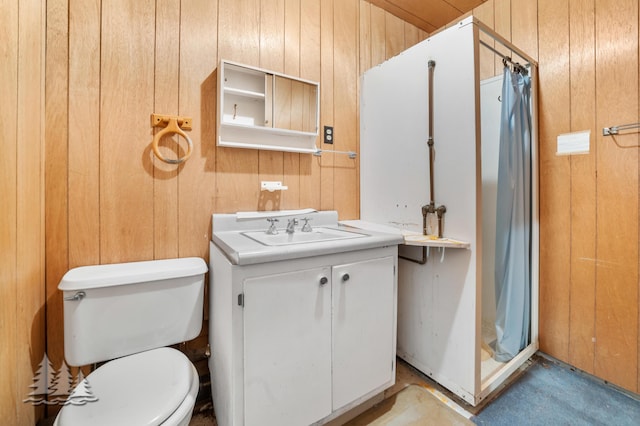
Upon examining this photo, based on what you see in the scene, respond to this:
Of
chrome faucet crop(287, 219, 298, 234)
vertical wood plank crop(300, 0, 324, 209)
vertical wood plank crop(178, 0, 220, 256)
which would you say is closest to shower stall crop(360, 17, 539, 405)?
vertical wood plank crop(300, 0, 324, 209)

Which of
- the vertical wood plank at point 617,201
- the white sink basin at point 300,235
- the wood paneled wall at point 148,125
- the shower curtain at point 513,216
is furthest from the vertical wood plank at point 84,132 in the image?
the vertical wood plank at point 617,201

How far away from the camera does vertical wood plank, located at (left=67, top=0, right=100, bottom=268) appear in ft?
3.74

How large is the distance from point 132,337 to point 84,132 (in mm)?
888

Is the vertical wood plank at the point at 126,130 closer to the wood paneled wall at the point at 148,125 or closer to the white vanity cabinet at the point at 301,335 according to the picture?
the wood paneled wall at the point at 148,125

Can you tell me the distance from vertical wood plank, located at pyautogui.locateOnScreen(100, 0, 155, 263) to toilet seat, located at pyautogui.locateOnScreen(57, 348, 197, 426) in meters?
0.47

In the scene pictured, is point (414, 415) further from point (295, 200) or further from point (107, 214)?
point (107, 214)

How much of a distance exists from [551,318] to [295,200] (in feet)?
5.85

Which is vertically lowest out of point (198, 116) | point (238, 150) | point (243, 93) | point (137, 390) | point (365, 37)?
point (137, 390)

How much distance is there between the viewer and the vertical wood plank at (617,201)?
1.38 m

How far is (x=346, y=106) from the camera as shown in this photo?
72.9 inches

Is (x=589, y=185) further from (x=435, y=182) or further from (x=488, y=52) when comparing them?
(x=488, y=52)

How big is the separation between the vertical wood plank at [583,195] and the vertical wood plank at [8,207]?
100 inches

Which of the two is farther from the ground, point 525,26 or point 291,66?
point 525,26

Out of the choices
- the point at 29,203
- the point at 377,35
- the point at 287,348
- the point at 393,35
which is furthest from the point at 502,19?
the point at 29,203
